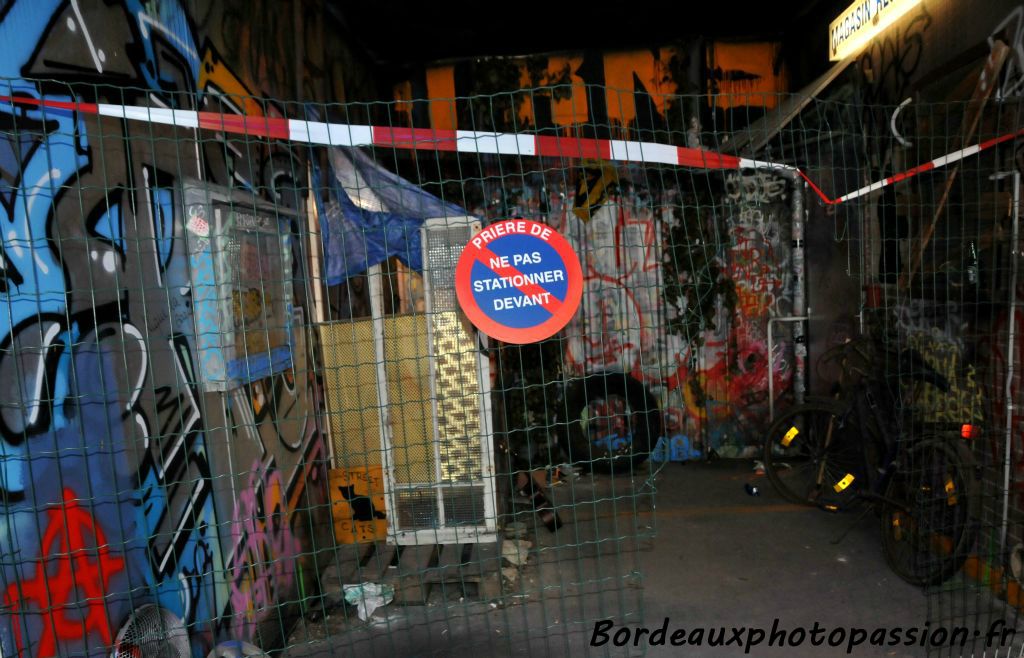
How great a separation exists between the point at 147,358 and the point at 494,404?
2.61 meters

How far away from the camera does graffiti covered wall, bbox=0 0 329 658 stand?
7.41 feet

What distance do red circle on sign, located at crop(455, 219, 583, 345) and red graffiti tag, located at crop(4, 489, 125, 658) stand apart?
1.64 metres

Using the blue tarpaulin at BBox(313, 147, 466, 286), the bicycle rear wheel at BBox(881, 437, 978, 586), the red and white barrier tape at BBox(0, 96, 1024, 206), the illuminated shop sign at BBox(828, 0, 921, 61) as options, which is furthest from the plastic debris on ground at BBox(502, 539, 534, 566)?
the illuminated shop sign at BBox(828, 0, 921, 61)

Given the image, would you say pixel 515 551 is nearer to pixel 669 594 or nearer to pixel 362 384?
pixel 669 594

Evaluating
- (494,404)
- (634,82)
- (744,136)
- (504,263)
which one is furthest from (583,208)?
(504,263)

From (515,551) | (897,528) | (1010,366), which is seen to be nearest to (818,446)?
A: (897,528)

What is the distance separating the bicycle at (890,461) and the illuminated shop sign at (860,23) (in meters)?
2.09

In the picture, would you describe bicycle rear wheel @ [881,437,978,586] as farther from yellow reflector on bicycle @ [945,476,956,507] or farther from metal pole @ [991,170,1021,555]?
metal pole @ [991,170,1021,555]

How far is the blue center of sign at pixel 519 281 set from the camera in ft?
8.74

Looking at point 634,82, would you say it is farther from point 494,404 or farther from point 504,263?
point 504,263

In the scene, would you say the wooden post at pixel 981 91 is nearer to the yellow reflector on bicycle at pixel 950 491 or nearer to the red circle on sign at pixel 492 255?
the yellow reflector on bicycle at pixel 950 491

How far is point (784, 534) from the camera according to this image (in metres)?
4.60

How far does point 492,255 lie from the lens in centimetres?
266

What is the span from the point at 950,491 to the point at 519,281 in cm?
267
